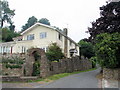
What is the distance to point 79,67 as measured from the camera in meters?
29.1

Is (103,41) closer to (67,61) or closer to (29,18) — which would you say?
(67,61)

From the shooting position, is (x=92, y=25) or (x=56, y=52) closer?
(x=92, y=25)

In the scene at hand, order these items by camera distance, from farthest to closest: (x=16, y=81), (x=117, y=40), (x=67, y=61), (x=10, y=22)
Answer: (x=10, y=22)
(x=67, y=61)
(x=117, y=40)
(x=16, y=81)

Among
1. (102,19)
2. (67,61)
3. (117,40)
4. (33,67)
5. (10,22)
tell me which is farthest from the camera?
(10,22)

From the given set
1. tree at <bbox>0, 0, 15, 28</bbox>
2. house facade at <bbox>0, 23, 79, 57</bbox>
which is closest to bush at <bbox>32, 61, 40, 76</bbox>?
house facade at <bbox>0, 23, 79, 57</bbox>

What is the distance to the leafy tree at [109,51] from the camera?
16156 mm

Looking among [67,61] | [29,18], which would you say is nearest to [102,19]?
[67,61]

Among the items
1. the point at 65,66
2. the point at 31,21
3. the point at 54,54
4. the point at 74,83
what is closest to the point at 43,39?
the point at 54,54

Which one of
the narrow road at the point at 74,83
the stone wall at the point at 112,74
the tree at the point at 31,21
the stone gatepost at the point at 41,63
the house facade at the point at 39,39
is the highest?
the tree at the point at 31,21

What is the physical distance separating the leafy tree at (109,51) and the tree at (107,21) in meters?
1.37

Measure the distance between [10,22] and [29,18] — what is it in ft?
46.9

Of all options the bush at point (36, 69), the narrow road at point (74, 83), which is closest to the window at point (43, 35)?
the bush at point (36, 69)

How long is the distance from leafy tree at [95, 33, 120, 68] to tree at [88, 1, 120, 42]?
1.37 metres

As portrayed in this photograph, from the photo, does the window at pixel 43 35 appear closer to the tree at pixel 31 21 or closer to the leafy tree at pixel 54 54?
the leafy tree at pixel 54 54
